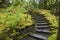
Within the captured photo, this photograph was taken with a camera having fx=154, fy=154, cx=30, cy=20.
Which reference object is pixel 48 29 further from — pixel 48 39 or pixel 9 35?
pixel 9 35

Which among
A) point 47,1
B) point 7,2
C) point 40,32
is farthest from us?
point 47,1

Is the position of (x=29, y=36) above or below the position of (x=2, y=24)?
below

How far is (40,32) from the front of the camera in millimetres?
9234

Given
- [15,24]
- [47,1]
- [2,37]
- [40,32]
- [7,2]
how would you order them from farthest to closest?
[47,1] → [7,2] → [40,32] → [15,24] → [2,37]

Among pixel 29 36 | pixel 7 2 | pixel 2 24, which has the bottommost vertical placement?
pixel 29 36

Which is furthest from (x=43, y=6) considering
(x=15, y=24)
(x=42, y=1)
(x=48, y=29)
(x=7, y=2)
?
(x=15, y=24)

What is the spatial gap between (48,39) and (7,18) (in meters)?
3.22

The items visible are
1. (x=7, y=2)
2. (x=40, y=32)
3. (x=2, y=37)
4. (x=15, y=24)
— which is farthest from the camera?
(x=7, y=2)

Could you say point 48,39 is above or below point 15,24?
below

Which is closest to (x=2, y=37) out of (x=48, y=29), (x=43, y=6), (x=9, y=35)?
(x=9, y=35)

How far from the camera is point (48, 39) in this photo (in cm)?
782

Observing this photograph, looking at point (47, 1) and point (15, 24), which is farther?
point (47, 1)

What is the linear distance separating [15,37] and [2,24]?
1375 mm

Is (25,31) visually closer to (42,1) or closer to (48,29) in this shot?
(48,29)
